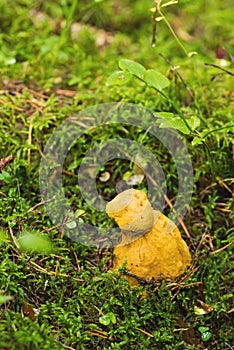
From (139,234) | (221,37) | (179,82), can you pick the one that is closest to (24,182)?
(139,234)

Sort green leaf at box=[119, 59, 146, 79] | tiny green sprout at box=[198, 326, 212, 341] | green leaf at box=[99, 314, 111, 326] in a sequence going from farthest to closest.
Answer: green leaf at box=[119, 59, 146, 79] → tiny green sprout at box=[198, 326, 212, 341] → green leaf at box=[99, 314, 111, 326]

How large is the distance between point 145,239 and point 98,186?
2.05 ft

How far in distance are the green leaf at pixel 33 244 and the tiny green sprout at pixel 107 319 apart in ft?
1.45

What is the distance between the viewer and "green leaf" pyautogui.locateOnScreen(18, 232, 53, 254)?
2332 millimetres

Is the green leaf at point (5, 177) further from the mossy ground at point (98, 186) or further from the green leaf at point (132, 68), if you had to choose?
the green leaf at point (132, 68)

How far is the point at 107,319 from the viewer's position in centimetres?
226

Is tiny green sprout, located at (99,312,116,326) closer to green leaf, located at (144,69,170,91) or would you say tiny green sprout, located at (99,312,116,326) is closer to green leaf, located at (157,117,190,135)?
green leaf, located at (157,117,190,135)

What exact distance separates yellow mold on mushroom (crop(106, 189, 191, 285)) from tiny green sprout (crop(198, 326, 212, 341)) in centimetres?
30

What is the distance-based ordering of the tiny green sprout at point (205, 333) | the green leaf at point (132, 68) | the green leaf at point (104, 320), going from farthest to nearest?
the green leaf at point (132, 68) → the tiny green sprout at point (205, 333) → the green leaf at point (104, 320)

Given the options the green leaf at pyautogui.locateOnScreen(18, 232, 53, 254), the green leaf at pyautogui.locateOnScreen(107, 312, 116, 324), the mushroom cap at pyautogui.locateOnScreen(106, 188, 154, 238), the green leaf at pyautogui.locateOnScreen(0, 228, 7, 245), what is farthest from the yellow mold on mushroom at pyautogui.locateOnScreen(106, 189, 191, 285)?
the green leaf at pyautogui.locateOnScreen(0, 228, 7, 245)

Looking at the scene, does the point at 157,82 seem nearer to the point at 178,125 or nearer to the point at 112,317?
the point at 178,125

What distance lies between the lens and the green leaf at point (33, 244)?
91.8 inches

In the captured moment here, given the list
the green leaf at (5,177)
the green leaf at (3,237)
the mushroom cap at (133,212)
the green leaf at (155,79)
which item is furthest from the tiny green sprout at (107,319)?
the green leaf at (155,79)

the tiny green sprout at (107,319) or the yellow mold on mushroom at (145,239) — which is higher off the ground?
the yellow mold on mushroom at (145,239)
